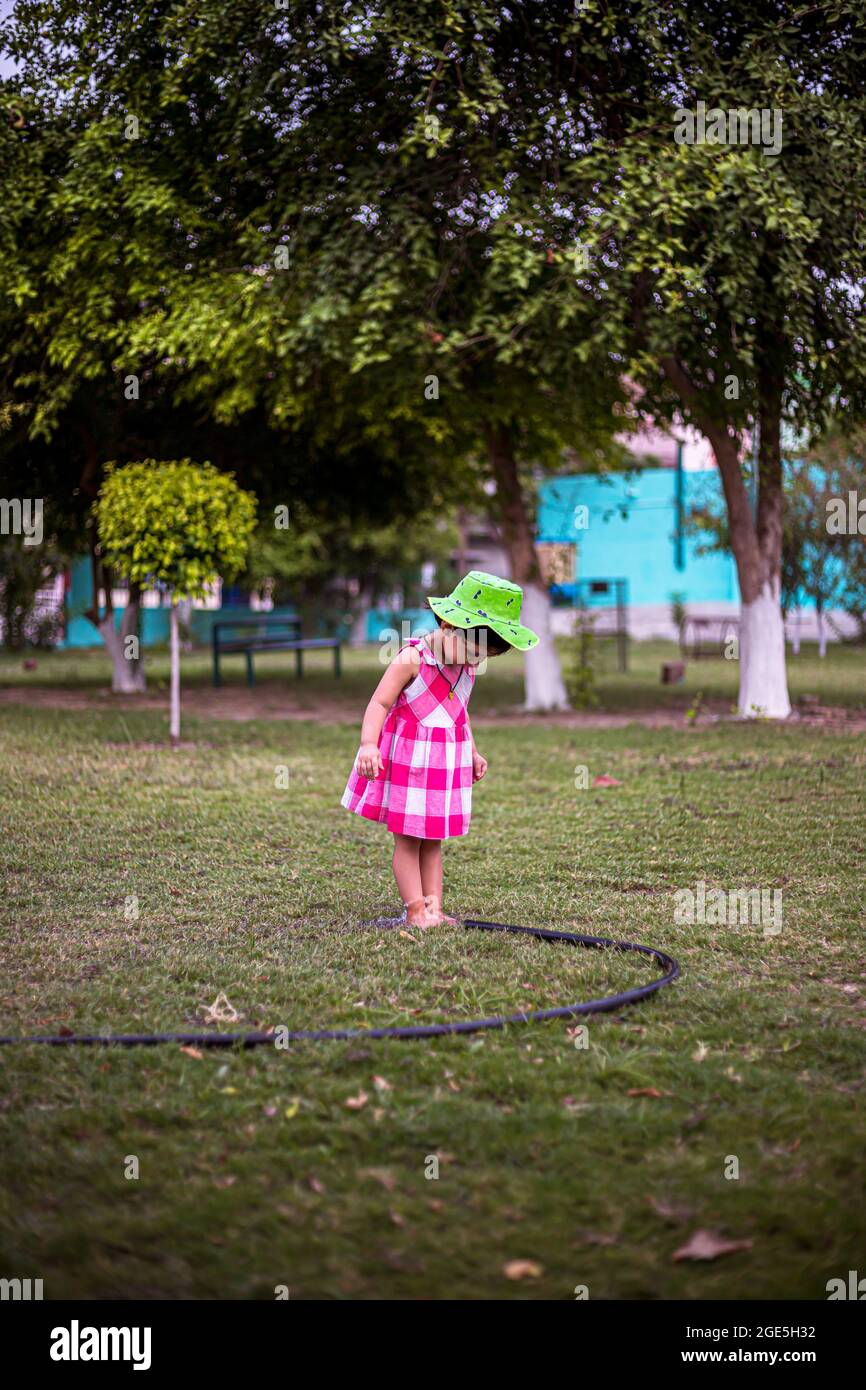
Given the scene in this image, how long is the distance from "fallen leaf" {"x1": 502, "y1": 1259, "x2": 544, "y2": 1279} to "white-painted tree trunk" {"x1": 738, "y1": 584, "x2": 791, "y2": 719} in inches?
420

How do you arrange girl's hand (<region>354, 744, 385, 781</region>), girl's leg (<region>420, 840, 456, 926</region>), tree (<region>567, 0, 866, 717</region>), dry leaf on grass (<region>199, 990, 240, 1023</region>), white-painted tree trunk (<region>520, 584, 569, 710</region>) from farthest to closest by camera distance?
→ white-painted tree trunk (<region>520, 584, 569, 710</region>)
tree (<region>567, 0, 866, 717</region>)
girl's leg (<region>420, 840, 456, 926</region>)
girl's hand (<region>354, 744, 385, 781</region>)
dry leaf on grass (<region>199, 990, 240, 1023</region>)

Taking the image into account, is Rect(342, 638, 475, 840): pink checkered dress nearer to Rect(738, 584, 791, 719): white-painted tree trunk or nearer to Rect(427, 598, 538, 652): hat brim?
Rect(427, 598, 538, 652): hat brim

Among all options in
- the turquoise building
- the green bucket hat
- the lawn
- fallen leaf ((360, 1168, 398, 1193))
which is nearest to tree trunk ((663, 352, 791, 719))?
the lawn

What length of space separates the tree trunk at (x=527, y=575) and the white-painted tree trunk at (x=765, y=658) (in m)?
2.23

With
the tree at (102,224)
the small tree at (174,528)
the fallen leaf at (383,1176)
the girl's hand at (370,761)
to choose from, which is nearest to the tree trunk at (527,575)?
the tree at (102,224)

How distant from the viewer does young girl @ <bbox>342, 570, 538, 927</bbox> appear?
4.70 m

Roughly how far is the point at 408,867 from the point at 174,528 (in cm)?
628

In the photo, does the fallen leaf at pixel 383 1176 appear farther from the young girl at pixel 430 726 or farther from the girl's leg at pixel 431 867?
the girl's leg at pixel 431 867

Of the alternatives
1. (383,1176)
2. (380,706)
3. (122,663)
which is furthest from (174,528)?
(383,1176)

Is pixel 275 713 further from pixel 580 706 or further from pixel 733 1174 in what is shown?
pixel 733 1174

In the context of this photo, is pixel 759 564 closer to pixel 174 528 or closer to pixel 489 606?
pixel 174 528

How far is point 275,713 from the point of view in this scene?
1391 cm

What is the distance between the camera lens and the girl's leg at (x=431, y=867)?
4.99 metres
